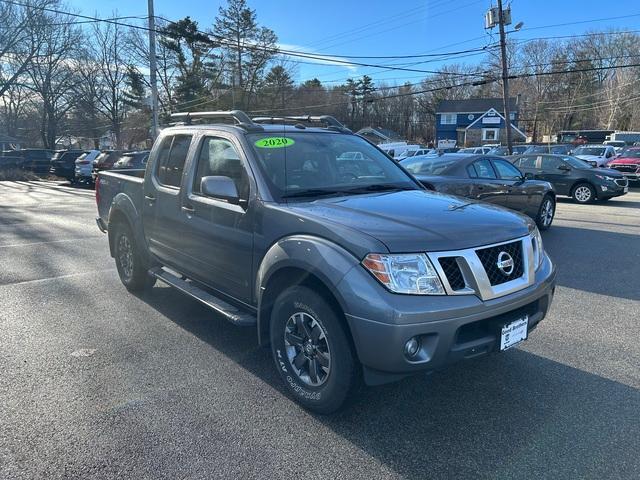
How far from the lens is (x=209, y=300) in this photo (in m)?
4.00

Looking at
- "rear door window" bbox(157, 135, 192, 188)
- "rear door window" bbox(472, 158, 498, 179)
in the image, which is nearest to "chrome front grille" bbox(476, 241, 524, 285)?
"rear door window" bbox(157, 135, 192, 188)

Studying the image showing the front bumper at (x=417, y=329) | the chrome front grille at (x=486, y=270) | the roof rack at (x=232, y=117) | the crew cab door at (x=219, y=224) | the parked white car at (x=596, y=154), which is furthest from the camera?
the parked white car at (x=596, y=154)

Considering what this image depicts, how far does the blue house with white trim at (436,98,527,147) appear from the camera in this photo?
199 ft

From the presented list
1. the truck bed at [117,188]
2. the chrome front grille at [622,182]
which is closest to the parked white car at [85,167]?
the truck bed at [117,188]

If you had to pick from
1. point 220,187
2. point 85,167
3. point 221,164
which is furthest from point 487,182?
point 85,167

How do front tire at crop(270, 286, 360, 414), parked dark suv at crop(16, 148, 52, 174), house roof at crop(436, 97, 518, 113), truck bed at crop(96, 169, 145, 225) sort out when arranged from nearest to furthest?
front tire at crop(270, 286, 360, 414) < truck bed at crop(96, 169, 145, 225) < parked dark suv at crop(16, 148, 52, 174) < house roof at crop(436, 97, 518, 113)

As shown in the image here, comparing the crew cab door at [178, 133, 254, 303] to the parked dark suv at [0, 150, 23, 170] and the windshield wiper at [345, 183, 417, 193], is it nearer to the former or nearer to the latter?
the windshield wiper at [345, 183, 417, 193]

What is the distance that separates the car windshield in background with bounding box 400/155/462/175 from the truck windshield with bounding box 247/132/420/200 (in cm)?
500

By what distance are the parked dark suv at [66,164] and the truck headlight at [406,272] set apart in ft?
82.2

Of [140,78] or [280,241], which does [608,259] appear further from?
[140,78]

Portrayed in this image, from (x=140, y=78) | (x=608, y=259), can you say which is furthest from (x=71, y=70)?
(x=608, y=259)

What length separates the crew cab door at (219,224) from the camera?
362 centimetres

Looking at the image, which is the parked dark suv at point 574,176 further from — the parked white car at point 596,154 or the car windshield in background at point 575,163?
the parked white car at point 596,154

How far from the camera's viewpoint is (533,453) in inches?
106
